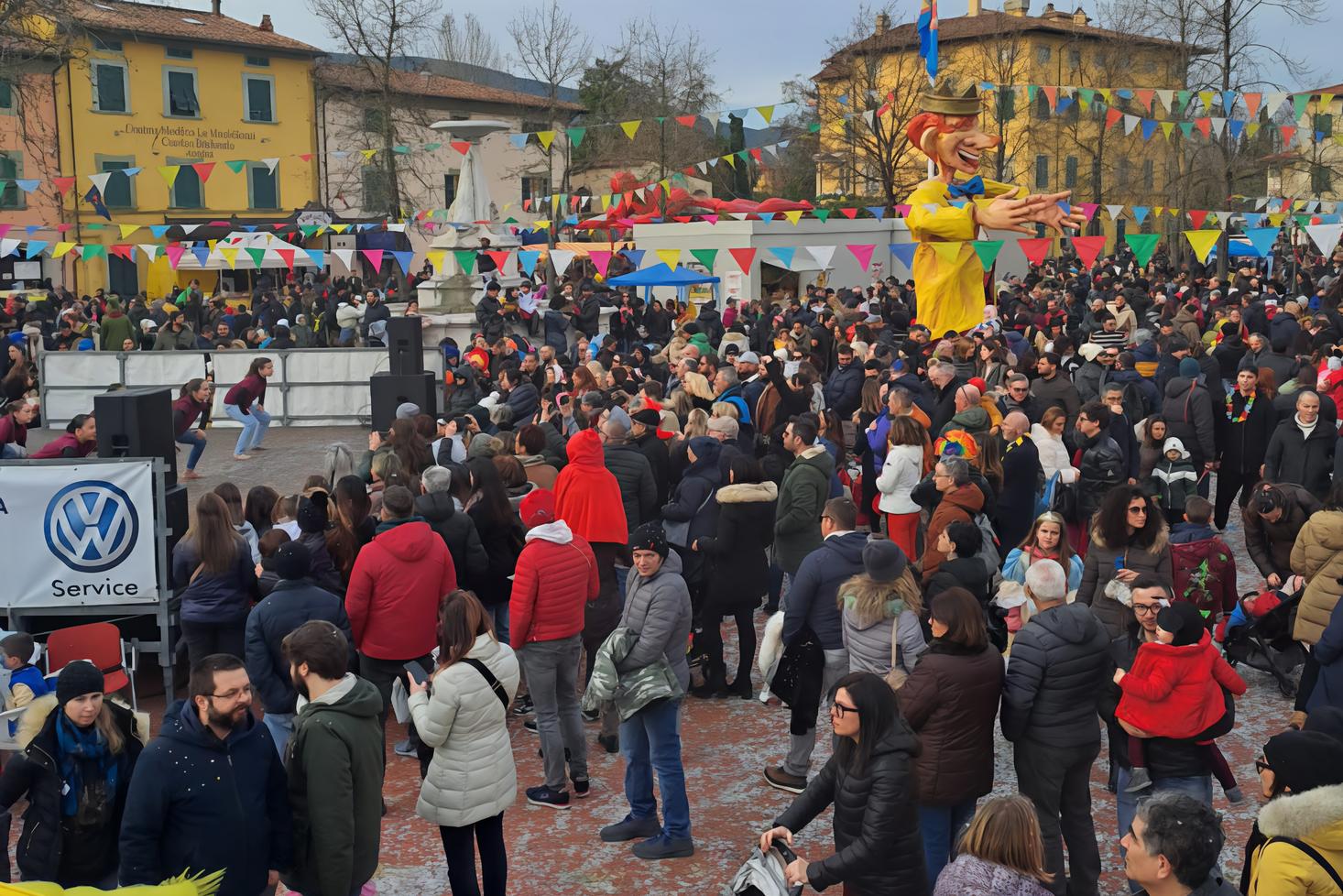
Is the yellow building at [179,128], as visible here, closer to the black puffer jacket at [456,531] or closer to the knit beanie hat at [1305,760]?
the black puffer jacket at [456,531]

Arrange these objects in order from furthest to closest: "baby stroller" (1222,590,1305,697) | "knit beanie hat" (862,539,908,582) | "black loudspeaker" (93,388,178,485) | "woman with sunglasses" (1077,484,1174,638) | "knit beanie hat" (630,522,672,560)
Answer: "black loudspeaker" (93,388,178,485), "baby stroller" (1222,590,1305,697), "woman with sunglasses" (1077,484,1174,638), "knit beanie hat" (630,522,672,560), "knit beanie hat" (862,539,908,582)

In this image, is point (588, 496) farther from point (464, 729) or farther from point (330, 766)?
point (330, 766)

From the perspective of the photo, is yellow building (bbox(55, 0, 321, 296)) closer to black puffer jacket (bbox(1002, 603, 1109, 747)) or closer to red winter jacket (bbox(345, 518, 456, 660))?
red winter jacket (bbox(345, 518, 456, 660))

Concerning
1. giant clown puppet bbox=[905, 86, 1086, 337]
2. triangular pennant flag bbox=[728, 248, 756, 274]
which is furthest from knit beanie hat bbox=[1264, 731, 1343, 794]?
triangular pennant flag bbox=[728, 248, 756, 274]

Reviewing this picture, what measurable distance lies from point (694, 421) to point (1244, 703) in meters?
4.14

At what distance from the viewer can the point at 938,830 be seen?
5141mm

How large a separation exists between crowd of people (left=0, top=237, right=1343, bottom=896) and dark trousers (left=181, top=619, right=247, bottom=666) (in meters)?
0.02

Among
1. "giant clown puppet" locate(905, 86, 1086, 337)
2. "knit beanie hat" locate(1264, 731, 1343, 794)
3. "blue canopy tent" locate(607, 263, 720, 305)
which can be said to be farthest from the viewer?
"blue canopy tent" locate(607, 263, 720, 305)

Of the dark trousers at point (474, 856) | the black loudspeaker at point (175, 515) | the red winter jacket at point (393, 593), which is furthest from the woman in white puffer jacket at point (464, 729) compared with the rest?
the black loudspeaker at point (175, 515)

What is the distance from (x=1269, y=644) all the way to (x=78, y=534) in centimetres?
679

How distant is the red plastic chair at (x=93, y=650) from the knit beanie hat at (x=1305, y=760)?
5.31 meters

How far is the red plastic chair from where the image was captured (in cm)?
674

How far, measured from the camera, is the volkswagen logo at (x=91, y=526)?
24.4ft

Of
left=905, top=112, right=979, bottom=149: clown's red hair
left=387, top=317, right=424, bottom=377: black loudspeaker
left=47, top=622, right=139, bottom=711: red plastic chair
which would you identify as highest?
left=905, top=112, right=979, bottom=149: clown's red hair
